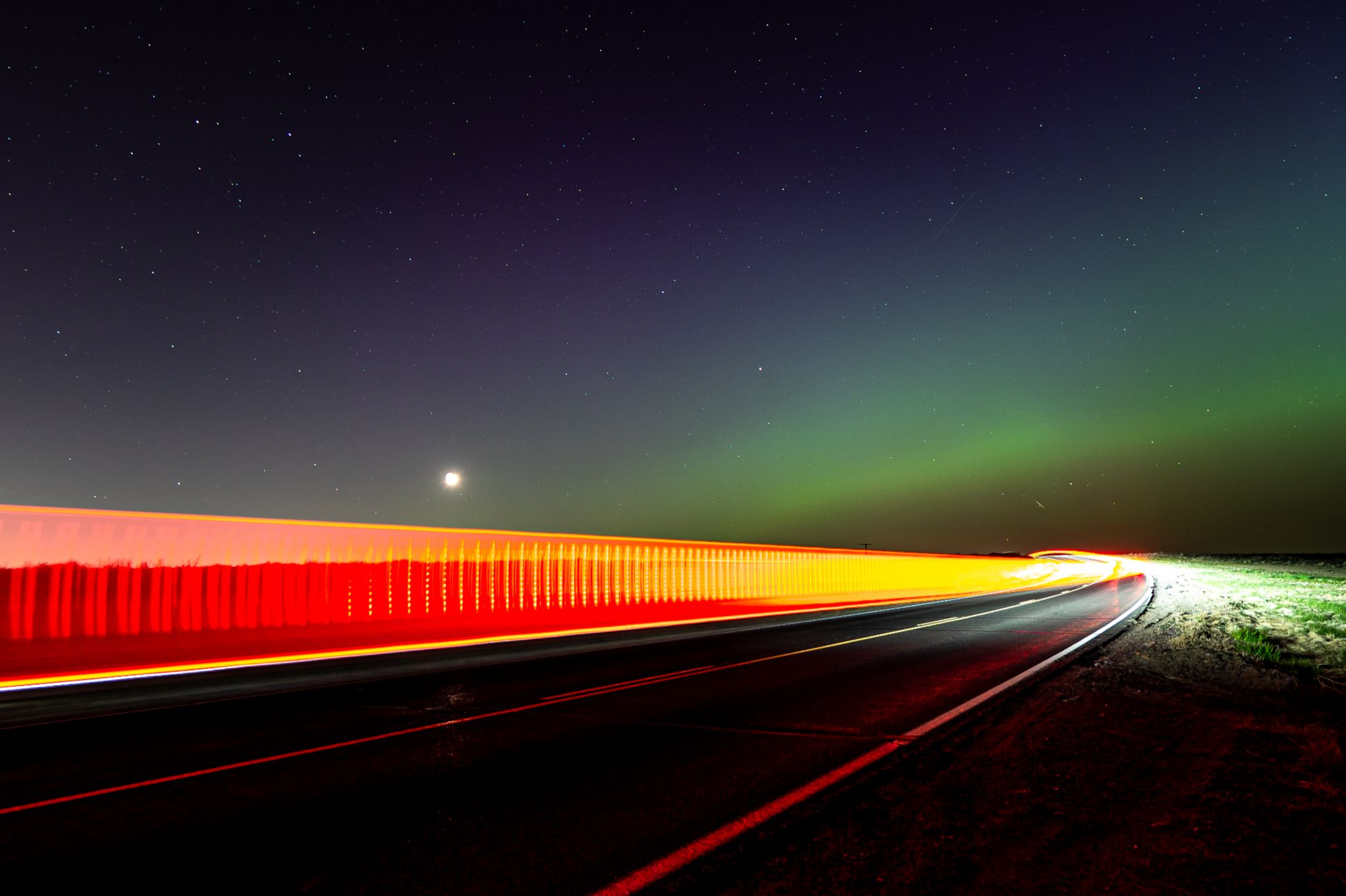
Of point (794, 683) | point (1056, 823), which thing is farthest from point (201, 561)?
point (1056, 823)

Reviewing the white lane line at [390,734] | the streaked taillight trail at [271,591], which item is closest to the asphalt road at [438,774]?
the white lane line at [390,734]

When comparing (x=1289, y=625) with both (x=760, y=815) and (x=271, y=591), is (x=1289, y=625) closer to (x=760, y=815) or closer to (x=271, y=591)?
(x=760, y=815)

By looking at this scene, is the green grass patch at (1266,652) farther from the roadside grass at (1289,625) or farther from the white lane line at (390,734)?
the white lane line at (390,734)

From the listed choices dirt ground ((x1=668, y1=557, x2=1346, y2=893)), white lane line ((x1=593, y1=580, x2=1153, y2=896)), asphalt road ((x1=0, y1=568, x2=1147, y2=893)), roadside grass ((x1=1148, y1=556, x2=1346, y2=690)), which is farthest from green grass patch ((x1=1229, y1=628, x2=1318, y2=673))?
white lane line ((x1=593, y1=580, x2=1153, y2=896))

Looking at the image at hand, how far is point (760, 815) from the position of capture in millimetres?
4824

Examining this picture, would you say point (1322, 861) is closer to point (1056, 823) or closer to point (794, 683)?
point (1056, 823)

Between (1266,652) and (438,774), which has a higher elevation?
(438,774)

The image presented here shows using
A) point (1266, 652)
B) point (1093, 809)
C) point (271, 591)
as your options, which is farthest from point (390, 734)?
point (1266, 652)

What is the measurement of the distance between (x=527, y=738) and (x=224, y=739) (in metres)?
2.80

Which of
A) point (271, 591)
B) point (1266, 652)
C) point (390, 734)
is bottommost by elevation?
point (1266, 652)

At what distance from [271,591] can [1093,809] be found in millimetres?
10493

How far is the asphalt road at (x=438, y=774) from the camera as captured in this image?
4.14 m

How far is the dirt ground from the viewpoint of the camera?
3928mm

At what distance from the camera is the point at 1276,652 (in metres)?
12.9
